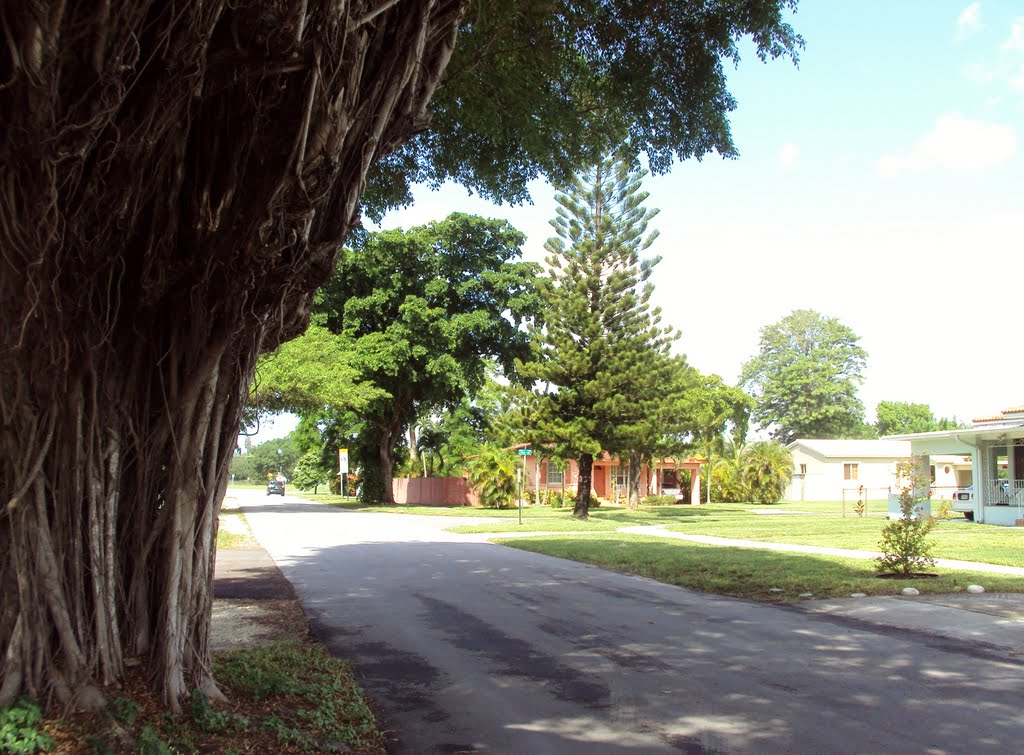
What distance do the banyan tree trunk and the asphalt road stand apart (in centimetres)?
200

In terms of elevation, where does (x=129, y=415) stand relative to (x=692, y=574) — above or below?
above

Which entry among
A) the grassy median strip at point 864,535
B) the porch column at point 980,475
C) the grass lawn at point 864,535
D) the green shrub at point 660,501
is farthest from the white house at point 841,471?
the grassy median strip at point 864,535

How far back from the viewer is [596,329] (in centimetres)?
3091

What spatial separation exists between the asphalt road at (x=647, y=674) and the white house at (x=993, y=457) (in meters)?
19.1

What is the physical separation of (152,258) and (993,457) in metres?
29.7

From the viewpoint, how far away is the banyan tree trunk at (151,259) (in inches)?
158

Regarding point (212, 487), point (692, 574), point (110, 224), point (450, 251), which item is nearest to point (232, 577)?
point (692, 574)

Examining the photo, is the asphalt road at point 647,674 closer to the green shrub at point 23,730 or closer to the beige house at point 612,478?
the green shrub at point 23,730

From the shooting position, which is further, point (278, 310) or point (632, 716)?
point (632, 716)

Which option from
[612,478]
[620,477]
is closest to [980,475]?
[620,477]

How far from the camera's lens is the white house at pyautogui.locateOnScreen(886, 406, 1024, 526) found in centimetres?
2698

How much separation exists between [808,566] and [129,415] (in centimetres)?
1225

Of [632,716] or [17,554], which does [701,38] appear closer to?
[632,716]

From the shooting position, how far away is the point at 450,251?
40.9 meters
